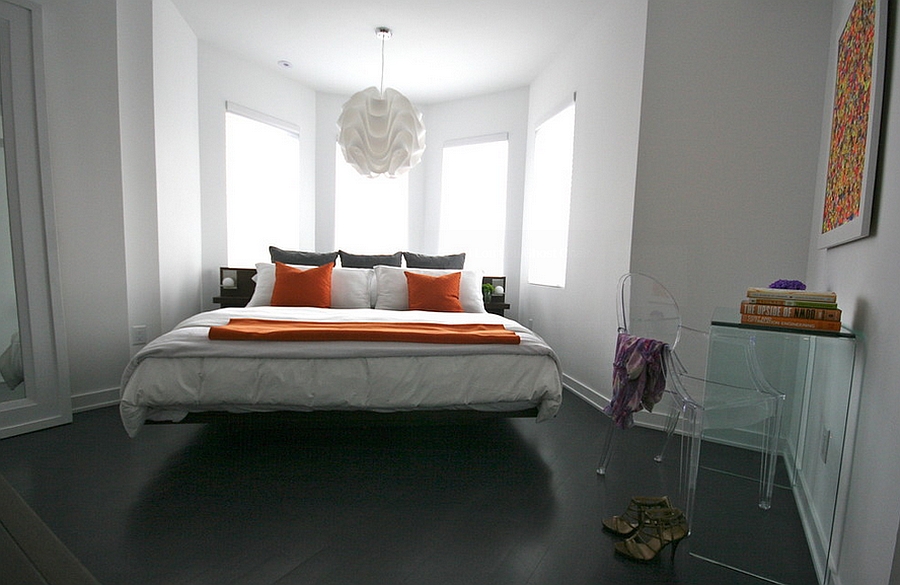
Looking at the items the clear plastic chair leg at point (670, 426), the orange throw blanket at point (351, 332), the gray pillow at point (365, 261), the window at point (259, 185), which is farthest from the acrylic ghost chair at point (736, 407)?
the window at point (259, 185)

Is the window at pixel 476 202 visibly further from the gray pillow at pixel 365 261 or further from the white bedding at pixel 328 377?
the white bedding at pixel 328 377

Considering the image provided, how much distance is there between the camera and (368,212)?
4996 millimetres

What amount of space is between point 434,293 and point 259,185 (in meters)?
2.16

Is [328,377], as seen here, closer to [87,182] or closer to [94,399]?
[94,399]

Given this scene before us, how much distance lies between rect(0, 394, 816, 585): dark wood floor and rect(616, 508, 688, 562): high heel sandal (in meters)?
0.04

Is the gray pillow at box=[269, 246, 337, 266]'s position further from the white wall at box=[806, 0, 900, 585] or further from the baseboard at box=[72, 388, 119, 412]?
the white wall at box=[806, 0, 900, 585]

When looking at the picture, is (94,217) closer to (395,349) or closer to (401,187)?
(395,349)

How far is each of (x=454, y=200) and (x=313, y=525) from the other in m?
3.82

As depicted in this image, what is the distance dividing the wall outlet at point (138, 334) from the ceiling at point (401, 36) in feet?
7.71

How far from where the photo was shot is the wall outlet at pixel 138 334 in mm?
2980

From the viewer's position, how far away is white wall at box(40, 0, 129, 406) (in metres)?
2.55

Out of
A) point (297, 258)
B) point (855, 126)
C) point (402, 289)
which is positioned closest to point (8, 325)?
point (297, 258)

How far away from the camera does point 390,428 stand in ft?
8.70

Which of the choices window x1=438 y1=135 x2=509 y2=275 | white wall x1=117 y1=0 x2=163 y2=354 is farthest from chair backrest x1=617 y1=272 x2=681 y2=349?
white wall x1=117 y1=0 x2=163 y2=354
